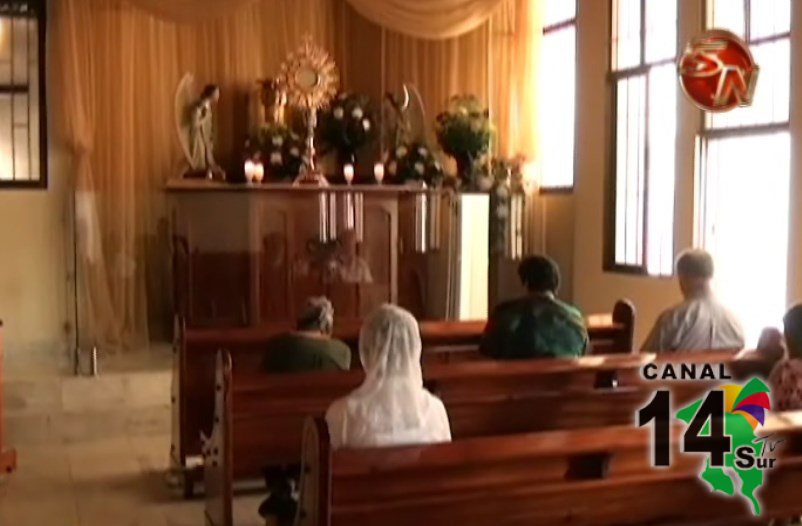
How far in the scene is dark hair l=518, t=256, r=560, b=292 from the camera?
475cm

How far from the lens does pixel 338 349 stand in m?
4.61

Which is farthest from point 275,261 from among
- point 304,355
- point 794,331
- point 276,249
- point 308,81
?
point 794,331

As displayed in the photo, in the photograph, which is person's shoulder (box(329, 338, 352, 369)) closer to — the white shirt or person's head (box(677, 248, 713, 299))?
the white shirt

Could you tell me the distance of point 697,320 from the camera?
16.3 ft

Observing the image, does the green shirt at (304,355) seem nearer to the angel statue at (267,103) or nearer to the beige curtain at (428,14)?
the beige curtain at (428,14)

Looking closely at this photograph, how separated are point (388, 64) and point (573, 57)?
1.60m

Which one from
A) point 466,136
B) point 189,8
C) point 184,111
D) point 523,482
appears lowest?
point 523,482

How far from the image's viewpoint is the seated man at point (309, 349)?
4531 mm

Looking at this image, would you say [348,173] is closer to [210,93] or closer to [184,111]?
[210,93]

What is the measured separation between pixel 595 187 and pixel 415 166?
1480 mm

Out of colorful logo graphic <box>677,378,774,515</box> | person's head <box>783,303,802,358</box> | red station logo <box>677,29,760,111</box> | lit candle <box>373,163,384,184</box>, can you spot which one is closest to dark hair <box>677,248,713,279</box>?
person's head <box>783,303,802,358</box>

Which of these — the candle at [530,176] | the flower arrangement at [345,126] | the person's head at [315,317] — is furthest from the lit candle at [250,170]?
the person's head at [315,317]

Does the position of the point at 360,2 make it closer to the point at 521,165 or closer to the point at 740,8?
the point at 521,165

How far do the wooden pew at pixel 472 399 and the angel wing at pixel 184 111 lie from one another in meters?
4.40
